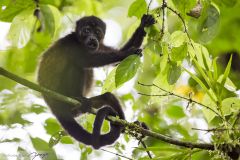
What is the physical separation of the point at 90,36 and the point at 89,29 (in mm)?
223

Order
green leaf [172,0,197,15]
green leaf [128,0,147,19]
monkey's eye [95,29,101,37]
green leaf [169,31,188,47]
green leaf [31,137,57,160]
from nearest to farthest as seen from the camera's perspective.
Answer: green leaf [172,0,197,15], green leaf [169,31,188,47], green leaf [128,0,147,19], green leaf [31,137,57,160], monkey's eye [95,29,101,37]

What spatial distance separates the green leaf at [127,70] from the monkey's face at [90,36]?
102 inches

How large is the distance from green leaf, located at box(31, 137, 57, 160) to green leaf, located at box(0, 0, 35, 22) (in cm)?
102

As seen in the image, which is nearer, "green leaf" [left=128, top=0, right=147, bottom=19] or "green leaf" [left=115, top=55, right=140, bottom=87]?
"green leaf" [left=115, top=55, right=140, bottom=87]

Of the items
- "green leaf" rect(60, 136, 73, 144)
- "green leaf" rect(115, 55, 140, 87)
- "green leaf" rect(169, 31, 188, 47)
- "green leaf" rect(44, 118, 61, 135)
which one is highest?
"green leaf" rect(169, 31, 188, 47)

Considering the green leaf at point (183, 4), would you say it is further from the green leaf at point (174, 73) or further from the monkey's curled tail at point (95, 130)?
the monkey's curled tail at point (95, 130)

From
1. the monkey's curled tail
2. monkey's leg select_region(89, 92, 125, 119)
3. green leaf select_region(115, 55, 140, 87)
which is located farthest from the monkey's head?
green leaf select_region(115, 55, 140, 87)

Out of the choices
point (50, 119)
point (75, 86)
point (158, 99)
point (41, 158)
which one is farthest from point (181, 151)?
point (50, 119)

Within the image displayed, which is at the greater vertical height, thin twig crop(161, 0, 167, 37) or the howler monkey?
thin twig crop(161, 0, 167, 37)

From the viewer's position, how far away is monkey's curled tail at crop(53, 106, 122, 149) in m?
4.00

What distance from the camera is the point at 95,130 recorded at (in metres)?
4.10

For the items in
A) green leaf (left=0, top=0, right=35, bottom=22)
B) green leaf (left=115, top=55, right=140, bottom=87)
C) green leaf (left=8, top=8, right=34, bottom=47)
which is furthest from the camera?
green leaf (left=8, top=8, right=34, bottom=47)

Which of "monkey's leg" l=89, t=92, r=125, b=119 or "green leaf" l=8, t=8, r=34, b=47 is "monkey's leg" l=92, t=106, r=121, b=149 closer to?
"monkey's leg" l=89, t=92, r=125, b=119

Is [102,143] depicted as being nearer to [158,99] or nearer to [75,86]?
[75,86]
